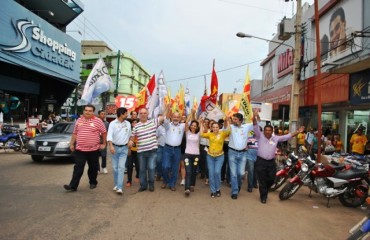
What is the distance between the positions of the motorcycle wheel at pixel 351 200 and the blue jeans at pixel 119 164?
4.42m

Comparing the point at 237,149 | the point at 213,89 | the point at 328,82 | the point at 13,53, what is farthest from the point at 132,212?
the point at 13,53

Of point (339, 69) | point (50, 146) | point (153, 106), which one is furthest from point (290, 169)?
point (50, 146)

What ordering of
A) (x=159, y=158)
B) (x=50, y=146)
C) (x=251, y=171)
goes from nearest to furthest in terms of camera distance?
1. (x=251, y=171)
2. (x=159, y=158)
3. (x=50, y=146)

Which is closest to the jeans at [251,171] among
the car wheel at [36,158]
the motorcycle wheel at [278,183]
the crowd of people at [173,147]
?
the crowd of people at [173,147]

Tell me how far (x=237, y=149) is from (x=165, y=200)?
1.85 meters

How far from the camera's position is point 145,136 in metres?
7.31

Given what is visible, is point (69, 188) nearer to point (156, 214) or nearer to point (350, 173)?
A: point (156, 214)

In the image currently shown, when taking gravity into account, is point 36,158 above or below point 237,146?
below

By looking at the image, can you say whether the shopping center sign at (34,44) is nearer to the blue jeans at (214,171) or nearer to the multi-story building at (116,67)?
the blue jeans at (214,171)

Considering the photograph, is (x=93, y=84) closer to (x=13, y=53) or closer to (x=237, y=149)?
(x=237, y=149)

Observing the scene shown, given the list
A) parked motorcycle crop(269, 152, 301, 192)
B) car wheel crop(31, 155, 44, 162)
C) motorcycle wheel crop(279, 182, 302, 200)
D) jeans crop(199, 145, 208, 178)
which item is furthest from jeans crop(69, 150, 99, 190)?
car wheel crop(31, 155, 44, 162)

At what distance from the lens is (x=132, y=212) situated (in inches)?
224

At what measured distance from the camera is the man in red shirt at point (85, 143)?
275 inches

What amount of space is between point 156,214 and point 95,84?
189 inches
